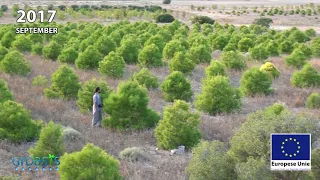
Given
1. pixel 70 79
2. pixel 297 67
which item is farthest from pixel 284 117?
pixel 297 67

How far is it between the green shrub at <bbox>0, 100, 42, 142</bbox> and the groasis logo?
1123 millimetres

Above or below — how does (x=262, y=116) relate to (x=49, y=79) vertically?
above

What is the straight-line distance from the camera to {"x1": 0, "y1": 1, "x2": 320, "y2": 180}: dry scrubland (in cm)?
974

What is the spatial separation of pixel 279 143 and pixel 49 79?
41.2 feet

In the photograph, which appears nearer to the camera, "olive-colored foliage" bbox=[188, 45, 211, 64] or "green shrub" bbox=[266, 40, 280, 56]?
"olive-colored foliage" bbox=[188, 45, 211, 64]

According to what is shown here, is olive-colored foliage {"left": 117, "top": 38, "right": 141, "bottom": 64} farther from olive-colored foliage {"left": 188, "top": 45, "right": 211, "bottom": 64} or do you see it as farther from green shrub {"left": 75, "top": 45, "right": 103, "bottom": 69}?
olive-colored foliage {"left": 188, "top": 45, "right": 211, "bottom": 64}

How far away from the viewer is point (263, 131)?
24.3ft

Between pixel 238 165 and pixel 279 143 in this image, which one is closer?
pixel 279 143

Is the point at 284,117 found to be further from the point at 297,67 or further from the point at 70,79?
the point at 297,67

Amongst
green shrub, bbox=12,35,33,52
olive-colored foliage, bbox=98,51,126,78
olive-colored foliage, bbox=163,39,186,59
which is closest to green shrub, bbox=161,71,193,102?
olive-colored foliage, bbox=98,51,126,78

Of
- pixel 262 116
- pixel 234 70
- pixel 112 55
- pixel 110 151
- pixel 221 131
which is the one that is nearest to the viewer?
pixel 262 116

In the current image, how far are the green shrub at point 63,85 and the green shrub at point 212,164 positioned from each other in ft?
25.2

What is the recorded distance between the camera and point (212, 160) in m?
7.75

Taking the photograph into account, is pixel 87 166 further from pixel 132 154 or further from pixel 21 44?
pixel 21 44
